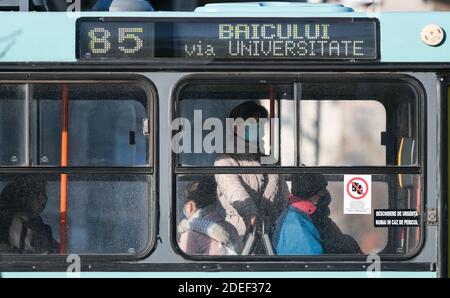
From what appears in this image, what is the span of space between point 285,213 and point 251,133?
50 cm

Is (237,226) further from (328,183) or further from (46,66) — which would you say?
(46,66)

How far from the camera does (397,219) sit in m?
5.96

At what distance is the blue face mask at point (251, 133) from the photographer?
5.97 m

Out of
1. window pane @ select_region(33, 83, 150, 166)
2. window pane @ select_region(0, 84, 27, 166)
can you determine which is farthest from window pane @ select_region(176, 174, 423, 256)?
window pane @ select_region(0, 84, 27, 166)

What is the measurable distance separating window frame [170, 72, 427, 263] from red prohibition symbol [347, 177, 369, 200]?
1.9 inches

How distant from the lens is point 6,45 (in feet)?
19.5

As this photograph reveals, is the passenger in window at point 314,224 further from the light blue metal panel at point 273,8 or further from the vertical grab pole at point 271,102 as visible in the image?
the light blue metal panel at point 273,8

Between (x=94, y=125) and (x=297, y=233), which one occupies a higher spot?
(x=94, y=125)

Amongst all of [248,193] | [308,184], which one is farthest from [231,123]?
[308,184]

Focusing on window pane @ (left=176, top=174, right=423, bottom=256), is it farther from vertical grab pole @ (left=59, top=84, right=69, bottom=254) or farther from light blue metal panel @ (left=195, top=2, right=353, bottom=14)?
light blue metal panel @ (left=195, top=2, right=353, bottom=14)

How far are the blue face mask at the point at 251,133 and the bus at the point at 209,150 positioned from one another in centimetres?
1

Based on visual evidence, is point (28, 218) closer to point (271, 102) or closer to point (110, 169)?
point (110, 169)
